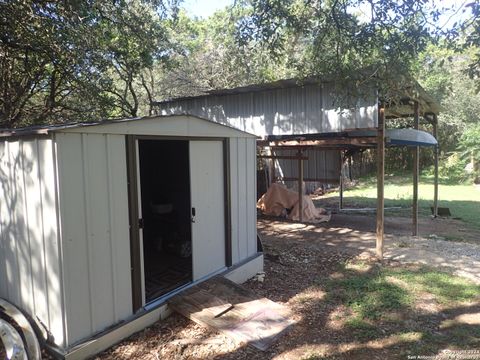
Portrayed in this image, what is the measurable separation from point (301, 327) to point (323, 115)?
19.0ft

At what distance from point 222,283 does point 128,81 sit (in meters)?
8.02

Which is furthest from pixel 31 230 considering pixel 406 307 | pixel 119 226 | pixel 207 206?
pixel 406 307

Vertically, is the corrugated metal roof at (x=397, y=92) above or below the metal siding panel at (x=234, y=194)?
above

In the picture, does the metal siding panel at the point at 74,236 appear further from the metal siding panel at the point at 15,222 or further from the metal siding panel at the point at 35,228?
the metal siding panel at the point at 15,222

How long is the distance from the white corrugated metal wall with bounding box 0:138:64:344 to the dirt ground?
804 millimetres

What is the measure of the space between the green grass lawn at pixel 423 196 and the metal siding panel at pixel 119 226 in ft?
31.7

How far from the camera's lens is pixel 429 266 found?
6.14m

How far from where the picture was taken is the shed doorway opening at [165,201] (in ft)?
21.5

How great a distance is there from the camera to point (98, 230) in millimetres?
3451

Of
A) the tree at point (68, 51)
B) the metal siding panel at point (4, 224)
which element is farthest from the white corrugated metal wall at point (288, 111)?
the metal siding panel at point (4, 224)

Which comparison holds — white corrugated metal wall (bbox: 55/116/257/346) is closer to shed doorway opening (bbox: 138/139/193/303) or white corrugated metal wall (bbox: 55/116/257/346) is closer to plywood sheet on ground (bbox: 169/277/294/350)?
plywood sheet on ground (bbox: 169/277/294/350)

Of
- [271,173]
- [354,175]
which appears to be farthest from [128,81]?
[354,175]

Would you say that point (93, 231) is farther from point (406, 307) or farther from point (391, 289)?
point (391, 289)

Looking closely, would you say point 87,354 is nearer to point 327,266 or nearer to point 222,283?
point 222,283
